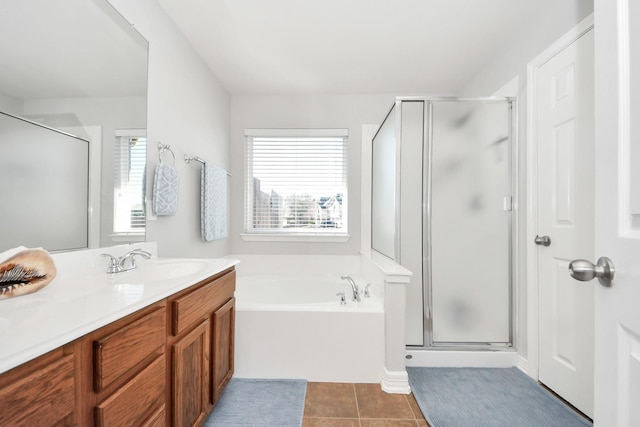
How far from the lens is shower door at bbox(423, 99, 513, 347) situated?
77.5 inches

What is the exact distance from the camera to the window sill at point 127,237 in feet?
4.52

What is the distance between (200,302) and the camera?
1191 millimetres

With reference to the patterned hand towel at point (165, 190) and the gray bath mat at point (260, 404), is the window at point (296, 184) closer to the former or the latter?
the patterned hand towel at point (165, 190)

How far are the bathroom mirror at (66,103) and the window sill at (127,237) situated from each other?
15 mm

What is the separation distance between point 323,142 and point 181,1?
5.38 ft

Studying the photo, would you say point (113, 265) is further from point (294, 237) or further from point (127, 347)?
point (294, 237)

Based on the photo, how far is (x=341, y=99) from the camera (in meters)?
2.93

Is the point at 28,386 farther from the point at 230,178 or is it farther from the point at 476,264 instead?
the point at 230,178

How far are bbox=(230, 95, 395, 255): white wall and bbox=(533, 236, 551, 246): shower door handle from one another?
1.52 metres

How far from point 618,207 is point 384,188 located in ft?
5.98

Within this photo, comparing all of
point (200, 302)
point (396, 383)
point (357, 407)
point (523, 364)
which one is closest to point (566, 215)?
point (523, 364)

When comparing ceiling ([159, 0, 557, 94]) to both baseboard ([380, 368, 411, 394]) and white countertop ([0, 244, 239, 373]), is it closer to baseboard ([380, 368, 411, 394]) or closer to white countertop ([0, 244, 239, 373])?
white countertop ([0, 244, 239, 373])

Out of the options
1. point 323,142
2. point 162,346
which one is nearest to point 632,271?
point 162,346

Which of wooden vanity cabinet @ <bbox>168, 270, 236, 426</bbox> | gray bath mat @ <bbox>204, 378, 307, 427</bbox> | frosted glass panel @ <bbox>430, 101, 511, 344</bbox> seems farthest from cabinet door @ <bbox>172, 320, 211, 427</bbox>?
frosted glass panel @ <bbox>430, 101, 511, 344</bbox>
